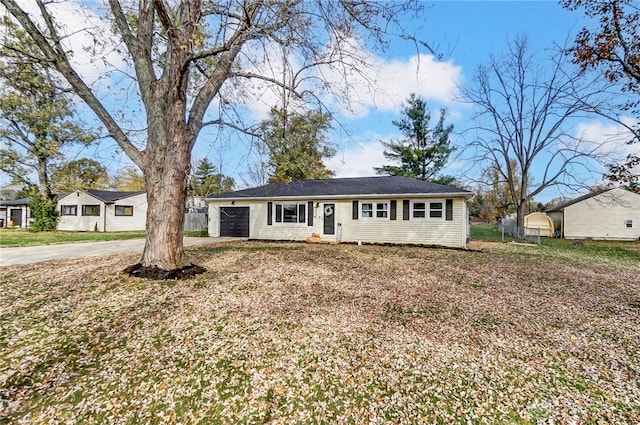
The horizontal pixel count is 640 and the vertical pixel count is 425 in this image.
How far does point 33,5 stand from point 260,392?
868cm

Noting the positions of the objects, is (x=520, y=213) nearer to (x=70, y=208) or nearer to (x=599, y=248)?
(x=599, y=248)

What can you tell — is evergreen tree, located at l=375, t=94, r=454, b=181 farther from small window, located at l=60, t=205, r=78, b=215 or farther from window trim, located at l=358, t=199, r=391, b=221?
small window, located at l=60, t=205, r=78, b=215

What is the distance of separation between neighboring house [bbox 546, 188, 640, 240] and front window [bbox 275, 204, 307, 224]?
19.4 meters

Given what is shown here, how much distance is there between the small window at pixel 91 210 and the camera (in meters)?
21.1

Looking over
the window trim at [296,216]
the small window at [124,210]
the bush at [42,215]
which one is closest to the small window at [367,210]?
the window trim at [296,216]

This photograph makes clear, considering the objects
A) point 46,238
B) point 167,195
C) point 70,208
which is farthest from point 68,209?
point 167,195

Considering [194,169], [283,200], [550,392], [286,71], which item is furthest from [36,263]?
[550,392]

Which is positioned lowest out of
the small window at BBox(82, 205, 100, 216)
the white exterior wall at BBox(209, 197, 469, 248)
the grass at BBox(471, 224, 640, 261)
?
the grass at BBox(471, 224, 640, 261)

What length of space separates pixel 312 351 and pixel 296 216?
11.2m

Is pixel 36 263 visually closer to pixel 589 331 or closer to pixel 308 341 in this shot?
pixel 308 341

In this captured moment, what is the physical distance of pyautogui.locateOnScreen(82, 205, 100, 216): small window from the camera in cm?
2105

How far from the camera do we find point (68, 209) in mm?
22062

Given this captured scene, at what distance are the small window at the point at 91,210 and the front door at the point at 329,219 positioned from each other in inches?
728

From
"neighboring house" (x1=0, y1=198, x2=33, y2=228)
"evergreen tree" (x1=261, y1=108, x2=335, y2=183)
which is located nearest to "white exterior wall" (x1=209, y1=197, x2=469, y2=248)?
"evergreen tree" (x1=261, y1=108, x2=335, y2=183)
